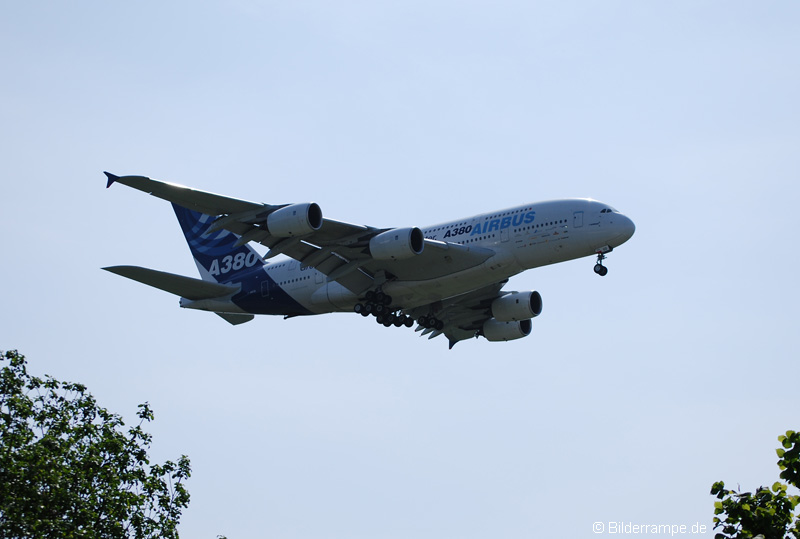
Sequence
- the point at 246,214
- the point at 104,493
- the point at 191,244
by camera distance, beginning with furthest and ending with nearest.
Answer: the point at 191,244 → the point at 246,214 → the point at 104,493

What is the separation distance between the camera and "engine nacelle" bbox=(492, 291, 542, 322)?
41375 millimetres

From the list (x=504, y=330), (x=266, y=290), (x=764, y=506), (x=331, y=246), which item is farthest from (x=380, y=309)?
(x=764, y=506)

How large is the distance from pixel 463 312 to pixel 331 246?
958 cm

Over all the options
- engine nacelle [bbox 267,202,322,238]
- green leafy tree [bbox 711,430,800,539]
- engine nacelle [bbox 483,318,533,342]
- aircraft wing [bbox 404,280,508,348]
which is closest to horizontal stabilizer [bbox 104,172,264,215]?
engine nacelle [bbox 267,202,322,238]

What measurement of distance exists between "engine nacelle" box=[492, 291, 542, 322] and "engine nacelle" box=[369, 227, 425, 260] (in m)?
7.90

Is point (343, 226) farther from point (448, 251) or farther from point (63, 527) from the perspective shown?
point (63, 527)

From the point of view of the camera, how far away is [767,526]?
13.5 metres

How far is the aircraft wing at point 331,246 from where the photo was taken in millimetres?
33875

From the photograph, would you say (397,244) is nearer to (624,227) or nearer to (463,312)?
(624,227)

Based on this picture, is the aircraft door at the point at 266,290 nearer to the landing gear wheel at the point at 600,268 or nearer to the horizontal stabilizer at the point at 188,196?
the horizontal stabilizer at the point at 188,196

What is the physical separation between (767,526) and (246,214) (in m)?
24.5

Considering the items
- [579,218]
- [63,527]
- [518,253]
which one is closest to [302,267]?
[518,253]

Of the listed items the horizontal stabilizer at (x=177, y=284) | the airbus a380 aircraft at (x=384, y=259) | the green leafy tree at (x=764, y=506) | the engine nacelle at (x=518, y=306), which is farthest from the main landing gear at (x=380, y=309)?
the green leafy tree at (x=764, y=506)

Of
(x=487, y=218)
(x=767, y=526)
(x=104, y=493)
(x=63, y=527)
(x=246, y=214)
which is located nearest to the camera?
(x=767, y=526)
